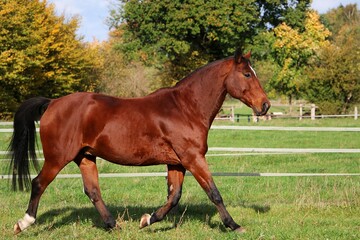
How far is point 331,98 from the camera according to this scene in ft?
124

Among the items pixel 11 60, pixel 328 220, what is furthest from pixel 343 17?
pixel 328 220

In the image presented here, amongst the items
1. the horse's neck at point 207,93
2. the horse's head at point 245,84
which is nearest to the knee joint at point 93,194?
the horse's neck at point 207,93

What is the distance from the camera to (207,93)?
20.2 feet

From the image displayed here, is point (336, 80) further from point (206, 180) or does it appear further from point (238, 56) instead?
point (206, 180)

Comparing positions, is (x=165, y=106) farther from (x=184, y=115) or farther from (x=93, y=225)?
(x=93, y=225)

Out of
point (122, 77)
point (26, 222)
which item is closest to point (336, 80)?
point (122, 77)

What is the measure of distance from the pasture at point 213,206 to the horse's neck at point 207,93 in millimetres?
1293

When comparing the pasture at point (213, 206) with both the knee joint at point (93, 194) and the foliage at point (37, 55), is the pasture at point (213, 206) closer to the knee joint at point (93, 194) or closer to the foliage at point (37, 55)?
the knee joint at point (93, 194)

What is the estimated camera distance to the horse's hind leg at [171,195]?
19.7 ft

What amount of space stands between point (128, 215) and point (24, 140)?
1.65 meters

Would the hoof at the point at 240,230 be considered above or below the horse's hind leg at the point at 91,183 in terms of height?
below

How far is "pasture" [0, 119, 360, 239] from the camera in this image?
19.5 ft

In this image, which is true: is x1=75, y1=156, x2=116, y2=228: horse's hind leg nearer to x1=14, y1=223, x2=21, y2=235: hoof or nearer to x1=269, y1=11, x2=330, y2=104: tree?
x1=14, y1=223, x2=21, y2=235: hoof

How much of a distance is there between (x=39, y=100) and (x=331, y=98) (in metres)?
34.0
